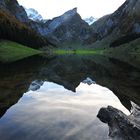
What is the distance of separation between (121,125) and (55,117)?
6802mm

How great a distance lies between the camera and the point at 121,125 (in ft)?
54.4

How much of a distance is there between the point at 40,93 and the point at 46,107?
787 centimetres

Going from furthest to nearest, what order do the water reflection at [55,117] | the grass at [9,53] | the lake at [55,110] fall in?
the grass at [9,53], the lake at [55,110], the water reflection at [55,117]

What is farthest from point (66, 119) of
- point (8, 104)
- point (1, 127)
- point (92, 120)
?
point (8, 104)

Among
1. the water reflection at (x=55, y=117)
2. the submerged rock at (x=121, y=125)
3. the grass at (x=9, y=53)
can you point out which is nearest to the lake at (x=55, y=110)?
the water reflection at (x=55, y=117)

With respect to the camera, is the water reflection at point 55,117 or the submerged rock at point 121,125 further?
the water reflection at point 55,117

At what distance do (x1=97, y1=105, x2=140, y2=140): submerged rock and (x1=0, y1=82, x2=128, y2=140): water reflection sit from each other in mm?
727

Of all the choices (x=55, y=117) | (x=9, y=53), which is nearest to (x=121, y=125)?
(x=55, y=117)

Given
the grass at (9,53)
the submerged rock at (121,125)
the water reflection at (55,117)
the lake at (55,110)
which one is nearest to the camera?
the submerged rock at (121,125)

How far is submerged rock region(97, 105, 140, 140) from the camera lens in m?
15.5

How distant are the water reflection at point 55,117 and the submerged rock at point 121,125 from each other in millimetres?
727

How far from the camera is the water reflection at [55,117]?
17797 millimetres

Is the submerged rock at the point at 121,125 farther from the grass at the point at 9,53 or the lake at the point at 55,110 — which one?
the grass at the point at 9,53

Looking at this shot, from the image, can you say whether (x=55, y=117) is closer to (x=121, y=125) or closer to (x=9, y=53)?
(x=121, y=125)
